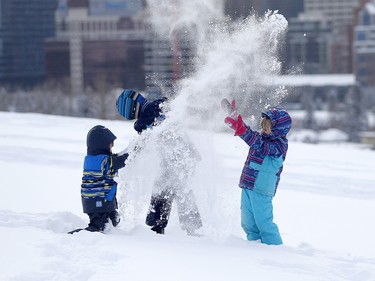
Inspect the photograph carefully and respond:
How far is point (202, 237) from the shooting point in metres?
7.07

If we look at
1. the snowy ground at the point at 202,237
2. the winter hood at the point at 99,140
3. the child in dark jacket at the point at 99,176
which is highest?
the winter hood at the point at 99,140

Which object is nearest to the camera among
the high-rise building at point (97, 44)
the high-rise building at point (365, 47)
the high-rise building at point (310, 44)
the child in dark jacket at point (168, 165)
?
the child in dark jacket at point (168, 165)

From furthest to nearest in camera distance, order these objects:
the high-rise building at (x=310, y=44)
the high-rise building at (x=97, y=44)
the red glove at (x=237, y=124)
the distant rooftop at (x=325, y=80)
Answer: the high-rise building at (x=310, y=44) → the distant rooftop at (x=325, y=80) → the high-rise building at (x=97, y=44) → the red glove at (x=237, y=124)

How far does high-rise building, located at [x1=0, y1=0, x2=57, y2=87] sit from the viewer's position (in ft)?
439

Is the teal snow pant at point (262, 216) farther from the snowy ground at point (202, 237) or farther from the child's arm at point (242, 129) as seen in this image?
the child's arm at point (242, 129)

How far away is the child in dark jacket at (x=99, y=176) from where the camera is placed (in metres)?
7.21

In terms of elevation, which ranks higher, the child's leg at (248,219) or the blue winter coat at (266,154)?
the blue winter coat at (266,154)

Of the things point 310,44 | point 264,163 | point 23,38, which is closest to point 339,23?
point 310,44

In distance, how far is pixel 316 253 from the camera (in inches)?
273

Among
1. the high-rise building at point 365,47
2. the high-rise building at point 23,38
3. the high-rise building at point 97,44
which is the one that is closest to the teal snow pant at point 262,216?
the high-rise building at point 97,44

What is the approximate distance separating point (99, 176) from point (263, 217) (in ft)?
4.62

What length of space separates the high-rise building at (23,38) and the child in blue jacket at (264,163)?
127696 mm

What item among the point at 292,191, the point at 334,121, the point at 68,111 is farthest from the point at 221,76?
the point at 334,121

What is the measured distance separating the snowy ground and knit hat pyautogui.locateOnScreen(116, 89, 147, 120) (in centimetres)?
62
